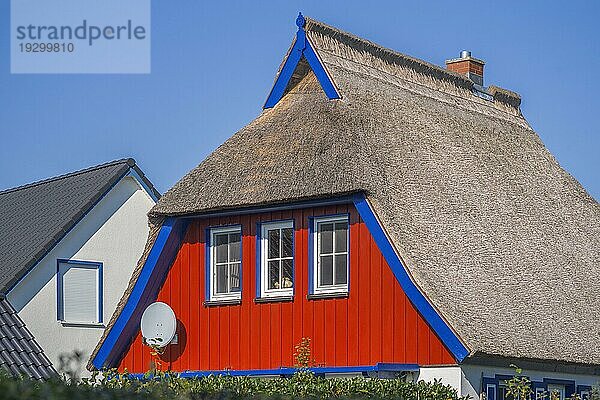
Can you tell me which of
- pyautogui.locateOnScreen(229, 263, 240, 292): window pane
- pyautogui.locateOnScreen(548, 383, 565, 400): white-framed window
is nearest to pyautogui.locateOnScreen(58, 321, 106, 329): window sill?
pyautogui.locateOnScreen(229, 263, 240, 292): window pane

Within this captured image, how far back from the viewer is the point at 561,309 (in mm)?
18219

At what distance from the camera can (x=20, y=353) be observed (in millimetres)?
20172

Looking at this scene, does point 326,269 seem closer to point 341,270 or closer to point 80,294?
point 341,270

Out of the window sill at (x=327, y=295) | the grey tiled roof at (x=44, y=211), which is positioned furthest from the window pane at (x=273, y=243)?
the grey tiled roof at (x=44, y=211)

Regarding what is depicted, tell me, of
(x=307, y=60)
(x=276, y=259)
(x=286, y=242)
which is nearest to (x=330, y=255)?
(x=286, y=242)

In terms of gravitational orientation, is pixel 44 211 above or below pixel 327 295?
above

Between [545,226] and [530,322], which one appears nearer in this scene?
[530,322]

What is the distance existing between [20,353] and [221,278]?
4.05m

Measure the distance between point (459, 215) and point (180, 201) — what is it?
4.46 m

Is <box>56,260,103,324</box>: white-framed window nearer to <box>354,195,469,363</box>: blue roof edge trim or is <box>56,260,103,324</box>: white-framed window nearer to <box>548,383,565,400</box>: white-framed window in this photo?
<box>354,195,469,363</box>: blue roof edge trim

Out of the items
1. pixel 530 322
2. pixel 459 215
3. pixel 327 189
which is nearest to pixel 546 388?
Answer: pixel 530 322

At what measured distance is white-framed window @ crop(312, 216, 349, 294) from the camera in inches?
685

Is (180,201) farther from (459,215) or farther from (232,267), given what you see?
(459,215)

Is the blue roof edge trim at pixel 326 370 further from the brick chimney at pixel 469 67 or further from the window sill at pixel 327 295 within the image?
the brick chimney at pixel 469 67
